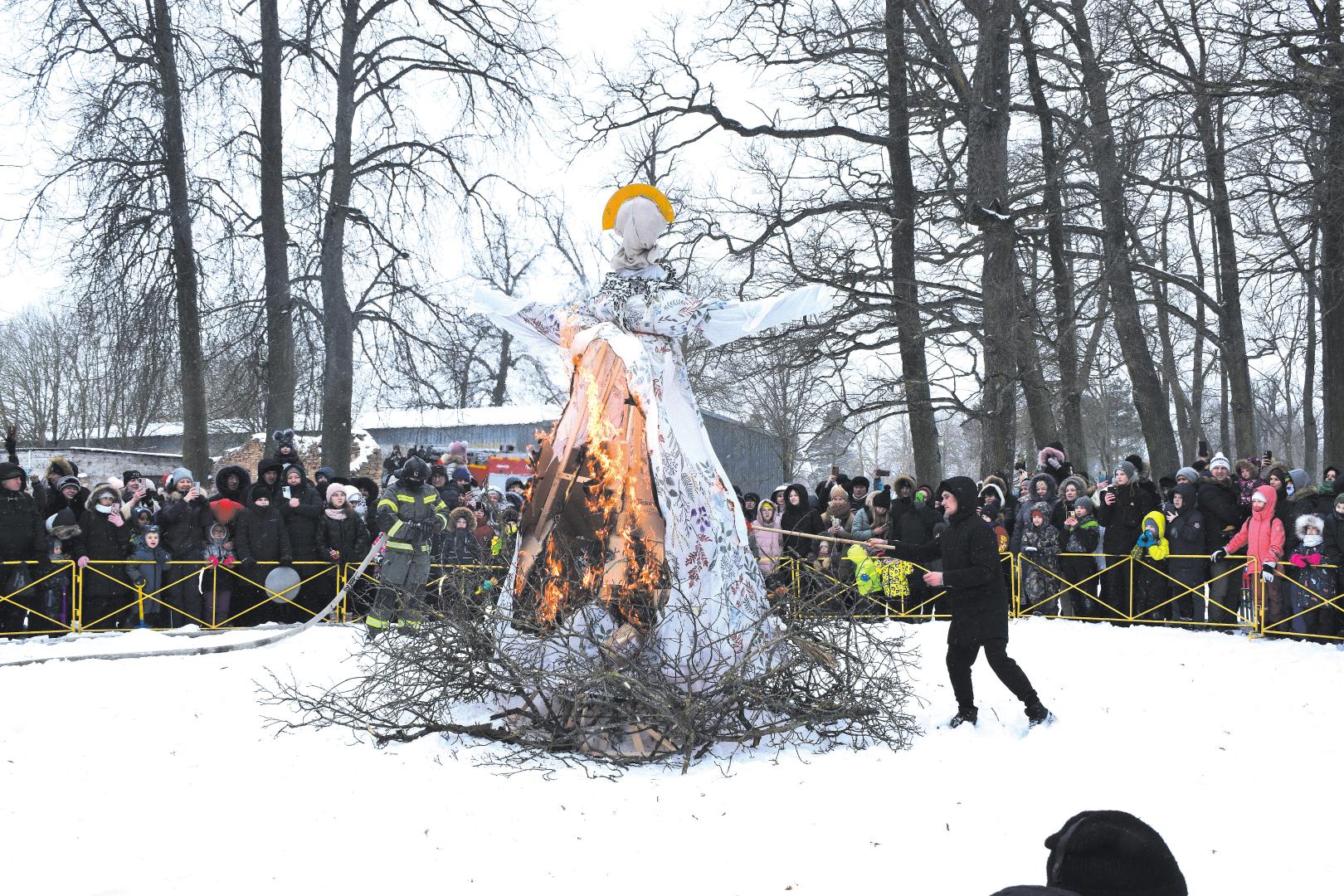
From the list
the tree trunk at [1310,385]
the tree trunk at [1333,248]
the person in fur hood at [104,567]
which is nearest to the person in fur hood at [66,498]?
the person in fur hood at [104,567]

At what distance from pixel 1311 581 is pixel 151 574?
10502 mm

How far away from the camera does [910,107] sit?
16.2 meters

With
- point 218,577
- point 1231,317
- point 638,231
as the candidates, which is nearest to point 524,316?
point 638,231

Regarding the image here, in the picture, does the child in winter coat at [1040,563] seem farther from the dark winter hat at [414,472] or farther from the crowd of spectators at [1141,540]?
the dark winter hat at [414,472]

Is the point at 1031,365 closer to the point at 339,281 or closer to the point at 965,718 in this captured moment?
the point at 965,718

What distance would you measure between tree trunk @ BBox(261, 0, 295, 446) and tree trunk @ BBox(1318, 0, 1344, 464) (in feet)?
40.3

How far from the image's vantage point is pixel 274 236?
16672 mm

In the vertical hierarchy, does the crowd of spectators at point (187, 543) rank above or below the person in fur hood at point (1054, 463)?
below

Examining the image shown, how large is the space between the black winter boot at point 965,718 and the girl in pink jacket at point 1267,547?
4725 mm

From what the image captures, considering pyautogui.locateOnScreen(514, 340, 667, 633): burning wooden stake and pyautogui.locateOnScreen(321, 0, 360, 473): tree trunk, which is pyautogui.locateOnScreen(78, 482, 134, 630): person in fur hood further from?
pyautogui.locateOnScreen(514, 340, 667, 633): burning wooden stake

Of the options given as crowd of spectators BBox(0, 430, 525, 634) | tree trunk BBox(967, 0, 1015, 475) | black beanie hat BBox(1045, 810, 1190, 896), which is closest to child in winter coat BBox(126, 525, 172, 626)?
crowd of spectators BBox(0, 430, 525, 634)

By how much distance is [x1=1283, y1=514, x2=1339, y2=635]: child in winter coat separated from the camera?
10.8 m

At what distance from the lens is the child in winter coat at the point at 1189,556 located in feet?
38.6

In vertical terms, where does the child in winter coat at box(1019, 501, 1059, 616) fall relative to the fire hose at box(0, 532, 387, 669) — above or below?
above
